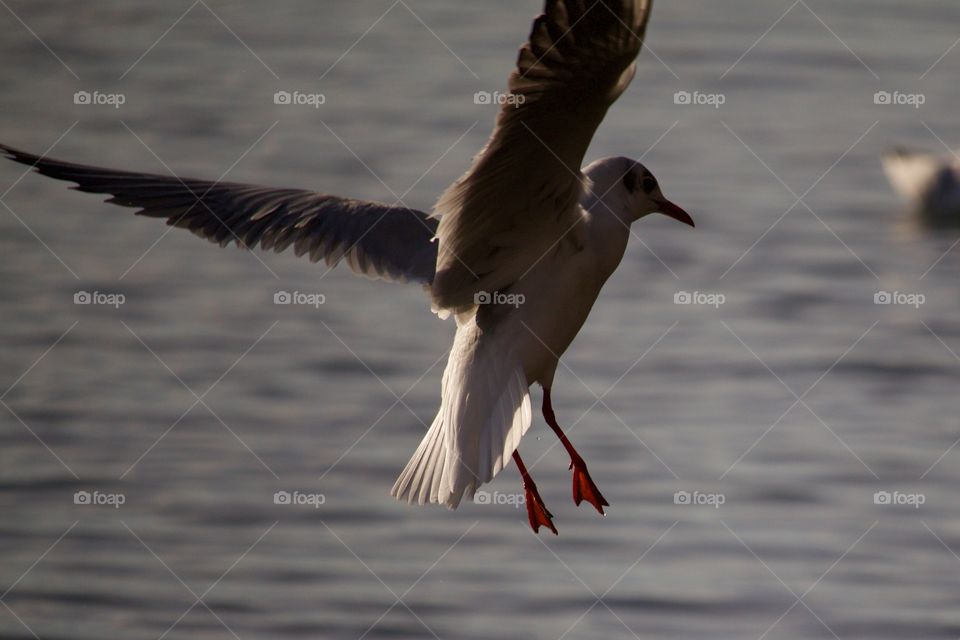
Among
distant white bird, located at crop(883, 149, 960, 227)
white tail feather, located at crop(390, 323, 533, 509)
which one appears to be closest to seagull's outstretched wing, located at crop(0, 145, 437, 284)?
white tail feather, located at crop(390, 323, 533, 509)

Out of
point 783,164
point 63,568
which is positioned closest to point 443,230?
point 63,568

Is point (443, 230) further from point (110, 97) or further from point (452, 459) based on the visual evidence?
point (110, 97)

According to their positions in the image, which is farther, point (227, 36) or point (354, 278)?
point (227, 36)

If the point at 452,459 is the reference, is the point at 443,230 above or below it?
above

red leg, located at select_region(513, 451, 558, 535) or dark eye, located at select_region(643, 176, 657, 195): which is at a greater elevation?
dark eye, located at select_region(643, 176, 657, 195)

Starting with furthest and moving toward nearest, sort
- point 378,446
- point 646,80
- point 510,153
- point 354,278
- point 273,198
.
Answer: point 646,80, point 354,278, point 378,446, point 273,198, point 510,153

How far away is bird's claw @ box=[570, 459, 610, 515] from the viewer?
681cm

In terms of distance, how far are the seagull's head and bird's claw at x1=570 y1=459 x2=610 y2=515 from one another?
0.97 meters

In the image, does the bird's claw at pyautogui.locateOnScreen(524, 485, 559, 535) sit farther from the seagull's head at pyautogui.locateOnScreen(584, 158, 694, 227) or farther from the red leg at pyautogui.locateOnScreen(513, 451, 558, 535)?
the seagull's head at pyautogui.locateOnScreen(584, 158, 694, 227)

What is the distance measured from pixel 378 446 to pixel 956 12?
10299 millimetres

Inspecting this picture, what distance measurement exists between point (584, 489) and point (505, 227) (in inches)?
47.7

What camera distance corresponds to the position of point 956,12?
Result: 64.7 feet

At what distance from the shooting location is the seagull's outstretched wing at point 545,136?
558 cm

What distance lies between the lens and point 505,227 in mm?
6137
